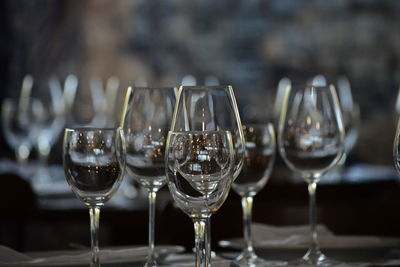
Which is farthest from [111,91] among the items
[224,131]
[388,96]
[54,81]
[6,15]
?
[224,131]

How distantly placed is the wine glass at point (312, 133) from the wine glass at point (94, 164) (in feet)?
1.25

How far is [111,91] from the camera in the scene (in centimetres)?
762

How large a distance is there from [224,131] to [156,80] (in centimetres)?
702

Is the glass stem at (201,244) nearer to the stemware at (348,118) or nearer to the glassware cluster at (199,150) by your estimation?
the glassware cluster at (199,150)

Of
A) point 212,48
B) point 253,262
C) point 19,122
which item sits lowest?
point 253,262

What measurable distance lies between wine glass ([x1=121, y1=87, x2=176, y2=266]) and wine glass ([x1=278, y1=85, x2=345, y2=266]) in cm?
23

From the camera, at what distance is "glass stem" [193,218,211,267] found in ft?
4.02

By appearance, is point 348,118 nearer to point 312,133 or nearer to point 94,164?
point 312,133

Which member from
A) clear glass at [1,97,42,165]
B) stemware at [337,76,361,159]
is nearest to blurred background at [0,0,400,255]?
stemware at [337,76,361,159]

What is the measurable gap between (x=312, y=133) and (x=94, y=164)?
1.45 feet

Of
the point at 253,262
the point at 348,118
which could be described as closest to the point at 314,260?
the point at 253,262

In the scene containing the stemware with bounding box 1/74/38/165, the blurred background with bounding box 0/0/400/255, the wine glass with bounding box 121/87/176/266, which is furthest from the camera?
the blurred background with bounding box 0/0/400/255

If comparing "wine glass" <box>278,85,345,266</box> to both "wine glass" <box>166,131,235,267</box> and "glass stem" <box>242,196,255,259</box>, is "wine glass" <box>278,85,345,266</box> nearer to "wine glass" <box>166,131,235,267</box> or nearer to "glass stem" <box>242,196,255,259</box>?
"glass stem" <box>242,196,255,259</box>

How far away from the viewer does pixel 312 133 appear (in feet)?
5.33
